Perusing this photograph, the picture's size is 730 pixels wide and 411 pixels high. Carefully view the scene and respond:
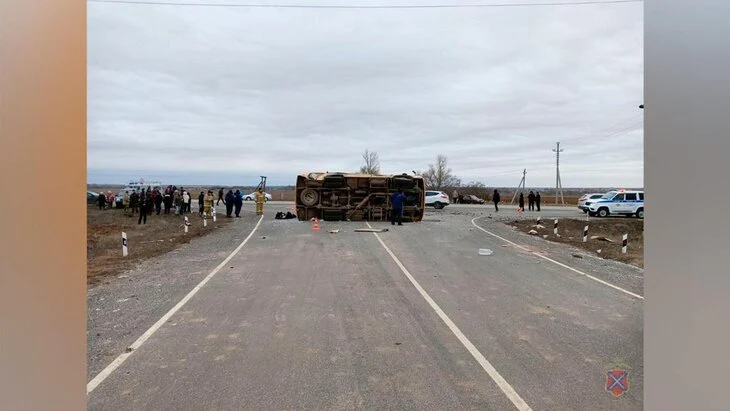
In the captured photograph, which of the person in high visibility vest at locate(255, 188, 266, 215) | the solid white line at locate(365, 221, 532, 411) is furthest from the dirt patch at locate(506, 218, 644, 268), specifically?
the person in high visibility vest at locate(255, 188, 266, 215)

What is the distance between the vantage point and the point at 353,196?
25.0 m

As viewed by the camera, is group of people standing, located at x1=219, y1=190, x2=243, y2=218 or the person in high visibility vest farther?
the person in high visibility vest

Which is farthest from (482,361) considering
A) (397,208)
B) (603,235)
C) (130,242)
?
(603,235)

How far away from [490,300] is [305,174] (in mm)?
17937

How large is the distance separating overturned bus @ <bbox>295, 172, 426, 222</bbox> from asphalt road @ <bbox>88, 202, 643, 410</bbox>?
536 inches

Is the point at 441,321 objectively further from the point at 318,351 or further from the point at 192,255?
the point at 192,255

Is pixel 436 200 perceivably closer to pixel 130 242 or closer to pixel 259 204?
pixel 259 204

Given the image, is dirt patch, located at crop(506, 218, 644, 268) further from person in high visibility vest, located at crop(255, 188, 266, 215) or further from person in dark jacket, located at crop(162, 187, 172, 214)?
person in dark jacket, located at crop(162, 187, 172, 214)

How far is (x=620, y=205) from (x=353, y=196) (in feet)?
64.8

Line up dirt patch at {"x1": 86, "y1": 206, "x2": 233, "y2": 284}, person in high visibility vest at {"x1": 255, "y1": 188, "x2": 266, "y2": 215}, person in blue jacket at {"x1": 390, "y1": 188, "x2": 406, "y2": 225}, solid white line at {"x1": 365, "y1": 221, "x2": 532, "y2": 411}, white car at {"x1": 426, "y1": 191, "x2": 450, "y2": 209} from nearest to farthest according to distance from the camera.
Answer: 1. solid white line at {"x1": 365, "y1": 221, "x2": 532, "y2": 411}
2. dirt patch at {"x1": 86, "y1": 206, "x2": 233, "y2": 284}
3. person in blue jacket at {"x1": 390, "y1": 188, "x2": 406, "y2": 225}
4. person in high visibility vest at {"x1": 255, "y1": 188, "x2": 266, "y2": 215}
5. white car at {"x1": 426, "y1": 191, "x2": 450, "y2": 209}

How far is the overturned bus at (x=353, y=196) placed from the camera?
24.7 m

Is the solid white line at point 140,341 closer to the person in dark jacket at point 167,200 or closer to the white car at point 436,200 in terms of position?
the person in dark jacket at point 167,200

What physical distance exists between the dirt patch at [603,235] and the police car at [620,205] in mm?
4981

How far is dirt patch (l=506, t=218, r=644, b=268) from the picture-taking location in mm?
14711
